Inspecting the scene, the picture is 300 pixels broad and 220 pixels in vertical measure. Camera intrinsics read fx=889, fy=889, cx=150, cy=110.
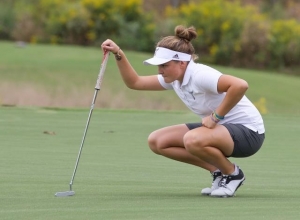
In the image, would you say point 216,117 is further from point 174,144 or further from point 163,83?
point 163,83

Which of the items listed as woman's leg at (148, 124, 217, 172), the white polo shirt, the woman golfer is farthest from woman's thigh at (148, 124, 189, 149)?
the white polo shirt

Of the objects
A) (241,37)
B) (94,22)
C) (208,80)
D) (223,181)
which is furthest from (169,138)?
(94,22)

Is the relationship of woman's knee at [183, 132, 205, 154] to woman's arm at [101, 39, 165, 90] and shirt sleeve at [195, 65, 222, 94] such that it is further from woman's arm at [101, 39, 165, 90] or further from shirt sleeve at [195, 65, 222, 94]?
woman's arm at [101, 39, 165, 90]

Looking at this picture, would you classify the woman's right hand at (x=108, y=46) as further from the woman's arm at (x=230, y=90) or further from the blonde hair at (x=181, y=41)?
the woman's arm at (x=230, y=90)

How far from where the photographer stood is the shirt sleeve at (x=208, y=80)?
20.2ft

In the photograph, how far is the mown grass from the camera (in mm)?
20672

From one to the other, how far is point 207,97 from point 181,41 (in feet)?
1.46

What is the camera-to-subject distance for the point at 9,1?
3884 centimetres

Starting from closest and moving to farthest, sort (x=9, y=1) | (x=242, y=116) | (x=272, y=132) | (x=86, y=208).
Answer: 1. (x=86, y=208)
2. (x=242, y=116)
3. (x=272, y=132)
4. (x=9, y=1)

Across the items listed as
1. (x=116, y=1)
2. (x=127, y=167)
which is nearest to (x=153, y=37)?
(x=116, y=1)

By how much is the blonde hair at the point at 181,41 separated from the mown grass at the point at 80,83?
12692 millimetres

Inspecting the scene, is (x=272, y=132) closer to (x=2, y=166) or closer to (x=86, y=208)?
(x=2, y=166)

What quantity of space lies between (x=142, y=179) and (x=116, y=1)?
25.5 m

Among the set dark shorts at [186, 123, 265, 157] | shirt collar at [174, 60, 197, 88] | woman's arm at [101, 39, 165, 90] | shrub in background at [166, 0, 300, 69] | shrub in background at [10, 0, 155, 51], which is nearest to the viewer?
shirt collar at [174, 60, 197, 88]
